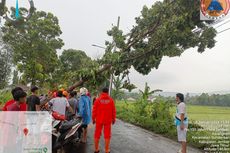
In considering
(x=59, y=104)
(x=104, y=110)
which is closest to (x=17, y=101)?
(x=104, y=110)

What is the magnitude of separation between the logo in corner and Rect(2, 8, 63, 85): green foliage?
84.0 ft

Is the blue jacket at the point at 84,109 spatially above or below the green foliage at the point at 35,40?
below

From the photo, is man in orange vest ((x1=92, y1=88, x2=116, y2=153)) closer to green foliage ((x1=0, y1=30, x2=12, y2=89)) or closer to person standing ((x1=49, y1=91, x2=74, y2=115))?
person standing ((x1=49, y1=91, x2=74, y2=115))

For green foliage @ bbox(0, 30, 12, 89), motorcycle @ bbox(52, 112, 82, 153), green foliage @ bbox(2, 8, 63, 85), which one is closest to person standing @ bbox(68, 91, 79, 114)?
motorcycle @ bbox(52, 112, 82, 153)

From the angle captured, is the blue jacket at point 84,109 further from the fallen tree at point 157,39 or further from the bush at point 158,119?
the bush at point 158,119

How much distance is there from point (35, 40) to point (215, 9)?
90.6 feet

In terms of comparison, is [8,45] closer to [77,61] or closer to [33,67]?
[33,67]

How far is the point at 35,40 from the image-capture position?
35.5 m

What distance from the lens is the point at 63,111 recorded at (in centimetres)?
951

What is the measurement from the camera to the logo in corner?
10109 mm

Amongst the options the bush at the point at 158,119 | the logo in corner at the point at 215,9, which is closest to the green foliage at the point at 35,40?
the bush at the point at 158,119

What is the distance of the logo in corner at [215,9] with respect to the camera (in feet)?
33.2

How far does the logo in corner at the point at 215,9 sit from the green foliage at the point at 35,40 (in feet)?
84.0

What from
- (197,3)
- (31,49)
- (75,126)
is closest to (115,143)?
(75,126)
